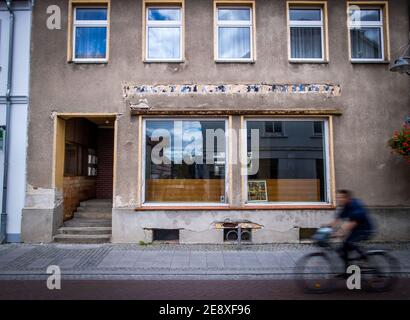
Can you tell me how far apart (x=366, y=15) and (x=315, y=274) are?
9.08 m

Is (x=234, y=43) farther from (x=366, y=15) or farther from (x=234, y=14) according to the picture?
(x=366, y=15)

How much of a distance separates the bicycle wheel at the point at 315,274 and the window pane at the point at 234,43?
23.2 feet

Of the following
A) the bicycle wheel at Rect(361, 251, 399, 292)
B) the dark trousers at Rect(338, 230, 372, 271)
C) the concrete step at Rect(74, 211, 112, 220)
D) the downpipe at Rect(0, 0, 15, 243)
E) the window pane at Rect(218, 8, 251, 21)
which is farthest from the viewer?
the concrete step at Rect(74, 211, 112, 220)

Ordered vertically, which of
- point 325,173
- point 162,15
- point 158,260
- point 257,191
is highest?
point 162,15

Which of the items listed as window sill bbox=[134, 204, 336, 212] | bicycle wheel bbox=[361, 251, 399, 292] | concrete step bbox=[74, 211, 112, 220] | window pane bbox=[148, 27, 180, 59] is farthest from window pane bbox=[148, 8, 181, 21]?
bicycle wheel bbox=[361, 251, 399, 292]

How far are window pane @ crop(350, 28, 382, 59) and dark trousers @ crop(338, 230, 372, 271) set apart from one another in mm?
6967

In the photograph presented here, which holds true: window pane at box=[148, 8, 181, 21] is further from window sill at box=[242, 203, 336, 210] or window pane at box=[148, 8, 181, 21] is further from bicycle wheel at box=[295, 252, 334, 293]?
bicycle wheel at box=[295, 252, 334, 293]

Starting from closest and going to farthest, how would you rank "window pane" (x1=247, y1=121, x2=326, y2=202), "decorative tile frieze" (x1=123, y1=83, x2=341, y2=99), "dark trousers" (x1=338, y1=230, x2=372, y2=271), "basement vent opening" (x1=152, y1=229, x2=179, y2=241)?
"dark trousers" (x1=338, y1=230, x2=372, y2=271)
"basement vent opening" (x1=152, y1=229, x2=179, y2=241)
"decorative tile frieze" (x1=123, y1=83, x2=341, y2=99)
"window pane" (x1=247, y1=121, x2=326, y2=202)

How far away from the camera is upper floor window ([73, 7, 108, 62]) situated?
431 inches

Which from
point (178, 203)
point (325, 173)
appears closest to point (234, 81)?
point (325, 173)

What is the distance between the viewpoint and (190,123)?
1076 centimetres

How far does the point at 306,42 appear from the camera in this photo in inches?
435

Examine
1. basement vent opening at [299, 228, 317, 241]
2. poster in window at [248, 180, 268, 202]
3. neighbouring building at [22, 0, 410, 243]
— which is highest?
neighbouring building at [22, 0, 410, 243]

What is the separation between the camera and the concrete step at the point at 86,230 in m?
10.6
